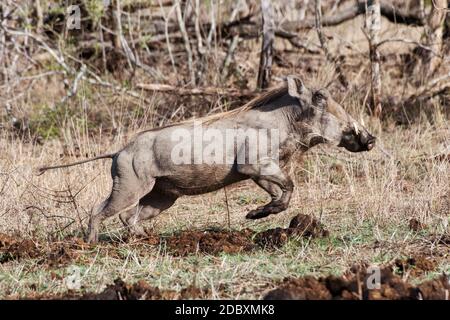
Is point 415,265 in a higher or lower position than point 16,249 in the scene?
higher

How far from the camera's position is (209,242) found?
4.93 metres

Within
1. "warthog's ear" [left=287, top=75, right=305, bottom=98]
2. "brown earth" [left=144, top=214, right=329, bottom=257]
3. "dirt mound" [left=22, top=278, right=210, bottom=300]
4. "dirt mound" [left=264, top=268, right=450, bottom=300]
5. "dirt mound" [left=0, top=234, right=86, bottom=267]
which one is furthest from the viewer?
"warthog's ear" [left=287, top=75, right=305, bottom=98]

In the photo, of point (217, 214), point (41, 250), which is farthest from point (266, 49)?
point (41, 250)

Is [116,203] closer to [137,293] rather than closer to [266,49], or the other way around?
[137,293]

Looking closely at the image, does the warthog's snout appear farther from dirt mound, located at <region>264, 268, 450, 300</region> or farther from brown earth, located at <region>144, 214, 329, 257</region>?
dirt mound, located at <region>264, 268, 450, 300</region>

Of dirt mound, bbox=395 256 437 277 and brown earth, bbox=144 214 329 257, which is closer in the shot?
dirt mound, bbox=395 256 437 277

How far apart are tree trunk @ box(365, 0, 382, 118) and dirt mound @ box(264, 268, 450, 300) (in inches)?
188

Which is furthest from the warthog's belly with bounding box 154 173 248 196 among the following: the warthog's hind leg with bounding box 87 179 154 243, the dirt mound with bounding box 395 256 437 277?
the dirt mound with bounding box 395 256 437 277

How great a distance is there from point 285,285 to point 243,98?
4701 mm

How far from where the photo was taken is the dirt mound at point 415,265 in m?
4.29

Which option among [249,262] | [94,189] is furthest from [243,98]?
[249,262]

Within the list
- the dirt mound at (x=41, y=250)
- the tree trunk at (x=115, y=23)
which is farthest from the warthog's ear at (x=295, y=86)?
the tree trunk at (x=115, y=23)

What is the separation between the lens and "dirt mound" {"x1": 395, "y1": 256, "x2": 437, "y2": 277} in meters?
4.29

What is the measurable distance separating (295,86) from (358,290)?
Answer: 1.96 m
